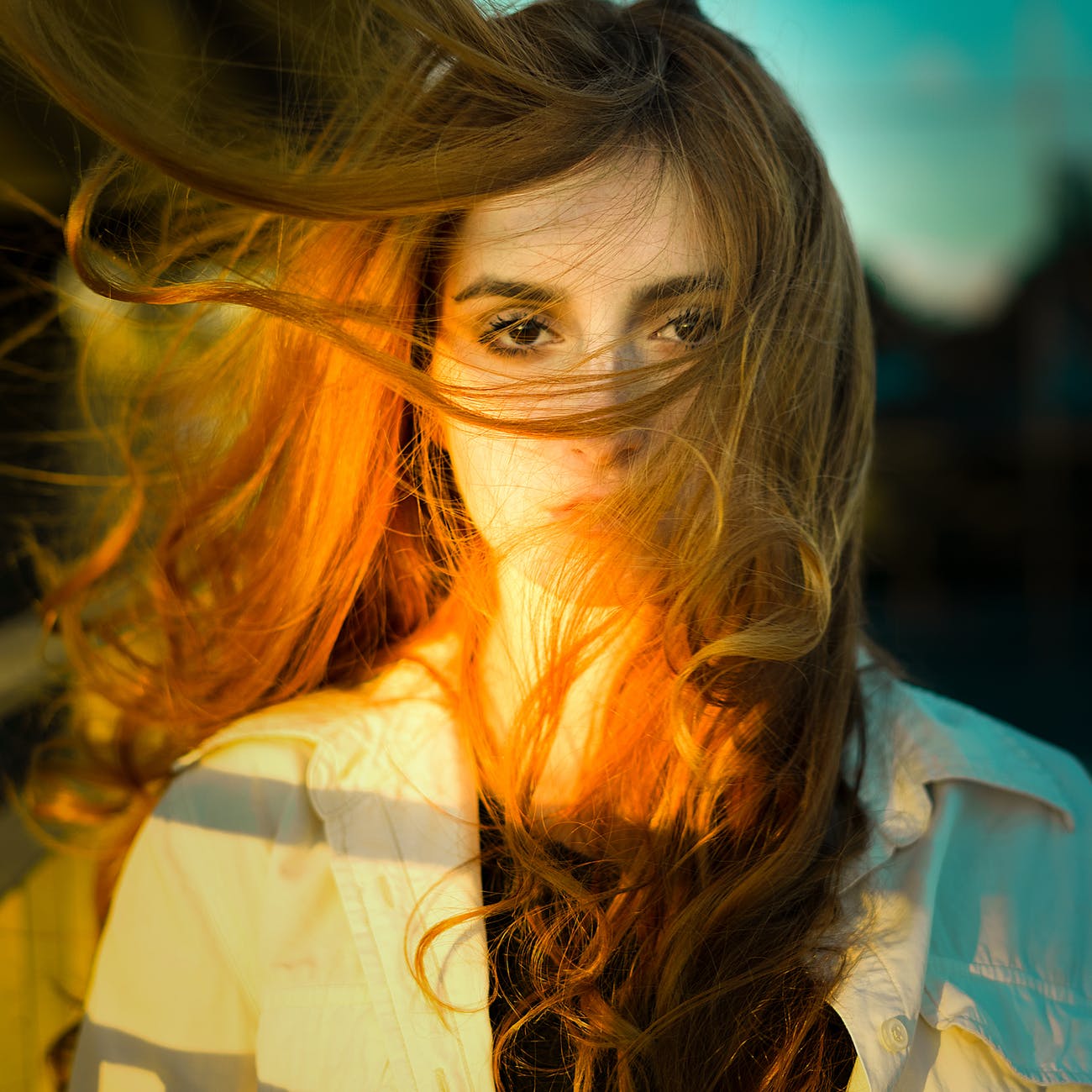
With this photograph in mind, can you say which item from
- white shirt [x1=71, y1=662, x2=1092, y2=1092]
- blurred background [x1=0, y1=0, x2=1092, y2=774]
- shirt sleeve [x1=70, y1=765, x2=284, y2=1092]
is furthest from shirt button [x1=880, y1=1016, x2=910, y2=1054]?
blurred background [x1=0, y1=0, x2=1092, y2=774]

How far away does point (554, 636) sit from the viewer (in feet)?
3.98

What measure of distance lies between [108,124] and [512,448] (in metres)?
0.51

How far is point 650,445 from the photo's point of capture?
3.71 ft

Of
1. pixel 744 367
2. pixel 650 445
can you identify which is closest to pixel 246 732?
pixel 650 445

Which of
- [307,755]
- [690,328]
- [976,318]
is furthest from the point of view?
[976,318]

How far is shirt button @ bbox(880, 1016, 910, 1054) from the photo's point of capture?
1.04m

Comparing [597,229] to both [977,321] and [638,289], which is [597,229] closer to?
[638,289]

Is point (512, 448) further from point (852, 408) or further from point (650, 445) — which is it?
point (852, 408)

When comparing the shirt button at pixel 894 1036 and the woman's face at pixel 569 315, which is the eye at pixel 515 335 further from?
the shirt button at pixel 894 1036

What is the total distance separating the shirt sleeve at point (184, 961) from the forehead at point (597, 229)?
730mm

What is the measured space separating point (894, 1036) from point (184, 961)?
2.66ft

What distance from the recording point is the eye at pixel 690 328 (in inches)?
44.9

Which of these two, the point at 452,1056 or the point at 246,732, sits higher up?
the point at 246,732

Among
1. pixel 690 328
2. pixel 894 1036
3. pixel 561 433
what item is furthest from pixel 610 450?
pixel 894 1036
